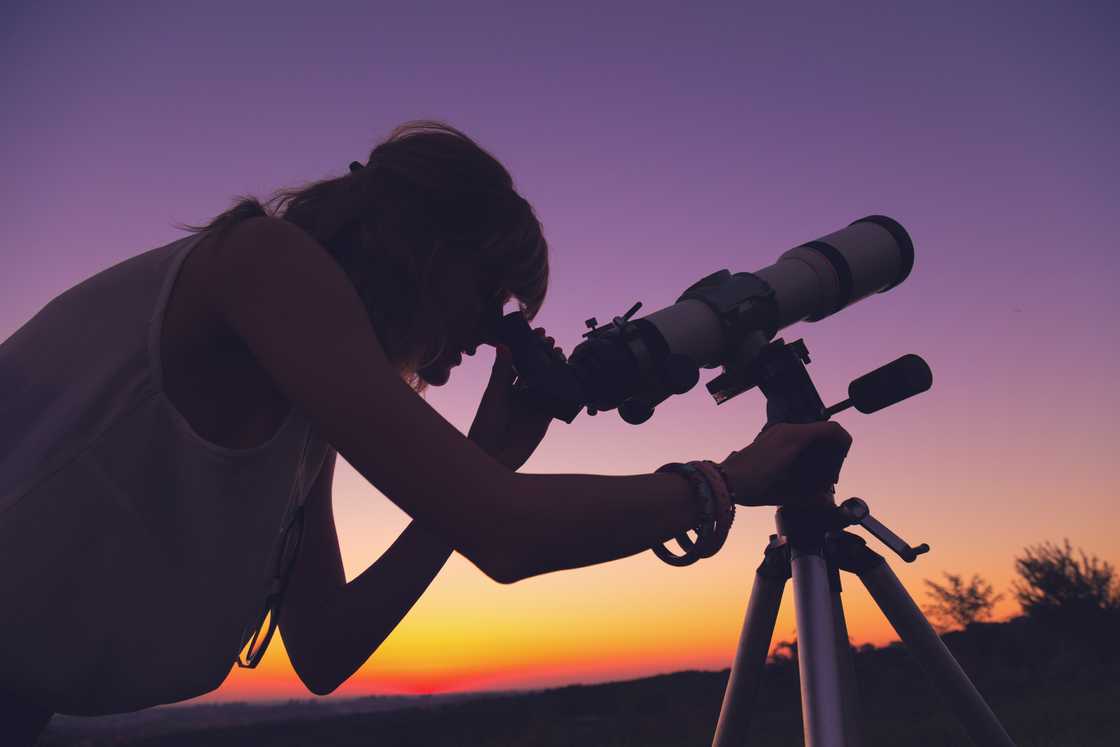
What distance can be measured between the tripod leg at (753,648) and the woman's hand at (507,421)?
758 millimetres

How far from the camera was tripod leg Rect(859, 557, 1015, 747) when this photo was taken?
2.08 m

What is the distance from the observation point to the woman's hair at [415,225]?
5.95 feet

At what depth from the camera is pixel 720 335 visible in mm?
2568

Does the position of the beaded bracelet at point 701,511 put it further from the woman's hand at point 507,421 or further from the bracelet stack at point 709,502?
the woman's hand at point 507,421

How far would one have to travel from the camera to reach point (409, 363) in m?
1.97

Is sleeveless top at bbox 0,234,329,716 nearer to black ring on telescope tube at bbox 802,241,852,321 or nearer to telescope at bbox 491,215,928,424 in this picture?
telescope at bbox 491,215,928,424

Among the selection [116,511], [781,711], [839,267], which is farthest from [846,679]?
[781,711]

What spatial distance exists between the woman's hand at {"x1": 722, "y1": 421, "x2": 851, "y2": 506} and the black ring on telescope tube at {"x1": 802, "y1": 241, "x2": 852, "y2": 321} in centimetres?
109

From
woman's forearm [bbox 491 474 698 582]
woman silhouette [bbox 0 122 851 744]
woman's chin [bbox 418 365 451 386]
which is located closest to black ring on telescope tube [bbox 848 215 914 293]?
woman silhouette [bbox 0 122 851 744]

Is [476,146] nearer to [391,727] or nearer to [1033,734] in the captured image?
[1033,734]

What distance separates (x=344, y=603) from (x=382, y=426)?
3.36 ft

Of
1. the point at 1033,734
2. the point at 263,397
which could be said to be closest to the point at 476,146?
the point at 263,397

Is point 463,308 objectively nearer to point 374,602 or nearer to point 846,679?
point 374,602

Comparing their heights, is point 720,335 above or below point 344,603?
above
